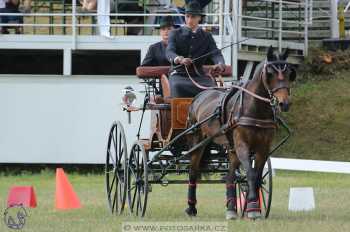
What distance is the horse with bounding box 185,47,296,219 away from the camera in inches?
488

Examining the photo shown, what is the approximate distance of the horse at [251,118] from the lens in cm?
1240

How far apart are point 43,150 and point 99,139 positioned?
3.87 feet

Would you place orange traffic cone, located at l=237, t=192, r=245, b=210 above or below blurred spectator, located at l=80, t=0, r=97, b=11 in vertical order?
below

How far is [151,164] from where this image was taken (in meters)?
14.1

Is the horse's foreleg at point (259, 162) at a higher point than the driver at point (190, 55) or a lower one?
lower

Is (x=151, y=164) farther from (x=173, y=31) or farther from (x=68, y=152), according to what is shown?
(x=68, y=152)

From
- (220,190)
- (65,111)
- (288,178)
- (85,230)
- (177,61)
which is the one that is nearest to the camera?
(85,230)

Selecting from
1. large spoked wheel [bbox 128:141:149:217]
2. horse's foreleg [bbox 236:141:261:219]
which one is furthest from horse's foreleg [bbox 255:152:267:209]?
large spoked wheel [bbox 128:141:149:217]

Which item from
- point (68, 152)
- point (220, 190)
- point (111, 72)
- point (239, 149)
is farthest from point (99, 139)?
point (239, 149)

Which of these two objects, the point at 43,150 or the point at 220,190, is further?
the point at 43,150

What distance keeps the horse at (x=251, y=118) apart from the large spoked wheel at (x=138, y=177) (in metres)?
0.86

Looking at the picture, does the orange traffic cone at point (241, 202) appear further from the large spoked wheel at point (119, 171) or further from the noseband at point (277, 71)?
the noseband at point (277, 71)

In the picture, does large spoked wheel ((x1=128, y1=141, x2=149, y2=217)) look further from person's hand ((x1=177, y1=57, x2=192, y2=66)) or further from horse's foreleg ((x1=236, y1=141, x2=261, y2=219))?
horse's foreleg ((x1=236, y1=141, x2=261, y2=219))

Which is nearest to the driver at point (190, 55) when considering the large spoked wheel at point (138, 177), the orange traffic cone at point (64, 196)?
the large spoked wheel at point (138, 177)
